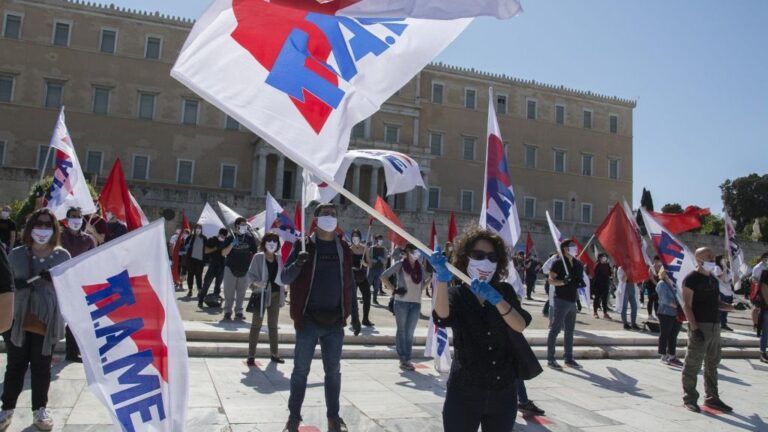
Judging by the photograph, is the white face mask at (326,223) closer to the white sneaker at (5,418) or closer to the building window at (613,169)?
the white sneaker at (5,418)

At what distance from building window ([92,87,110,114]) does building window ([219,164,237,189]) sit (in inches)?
360

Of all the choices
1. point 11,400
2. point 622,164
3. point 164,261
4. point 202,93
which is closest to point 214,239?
point 11,400

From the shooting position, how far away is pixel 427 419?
519cm

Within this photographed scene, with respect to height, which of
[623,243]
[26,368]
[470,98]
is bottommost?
[26,368]

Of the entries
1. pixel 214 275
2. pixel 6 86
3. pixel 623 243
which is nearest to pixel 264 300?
pixel 214 275

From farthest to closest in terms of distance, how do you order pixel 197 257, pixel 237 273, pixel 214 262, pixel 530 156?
pixel 530 156
pixel 197 257
pixel 214 262
pixel 237 273

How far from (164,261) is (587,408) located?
4636mm

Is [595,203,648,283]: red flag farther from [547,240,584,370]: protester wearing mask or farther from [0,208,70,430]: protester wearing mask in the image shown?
[0,208,70,430]: protester wearing mask

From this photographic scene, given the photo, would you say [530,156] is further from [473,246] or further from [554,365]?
[473,246]

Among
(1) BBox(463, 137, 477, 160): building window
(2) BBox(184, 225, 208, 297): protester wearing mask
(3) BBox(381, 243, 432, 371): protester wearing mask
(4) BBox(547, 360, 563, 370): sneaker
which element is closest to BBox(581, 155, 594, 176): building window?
(1) BBox(463, 137, 477, 160): building window

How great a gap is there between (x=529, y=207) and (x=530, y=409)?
4787cm

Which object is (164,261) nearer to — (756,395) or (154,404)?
(154,404)

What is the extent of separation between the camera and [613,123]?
55.8 m

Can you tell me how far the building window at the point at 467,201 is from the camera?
→ 4964 cm
